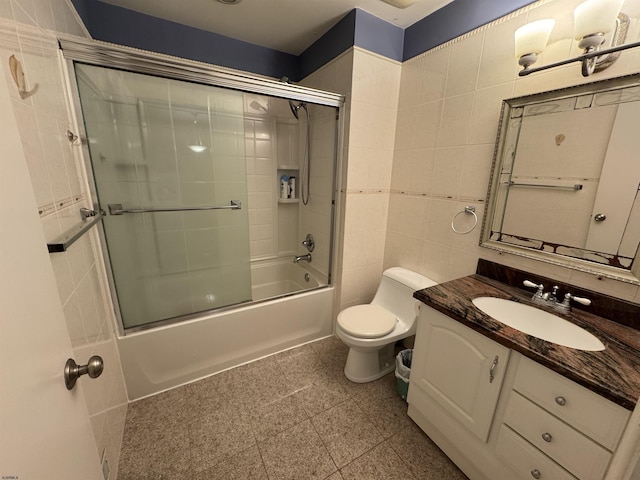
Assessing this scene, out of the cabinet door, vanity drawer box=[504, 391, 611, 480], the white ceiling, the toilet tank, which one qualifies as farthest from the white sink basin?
the white ceiling

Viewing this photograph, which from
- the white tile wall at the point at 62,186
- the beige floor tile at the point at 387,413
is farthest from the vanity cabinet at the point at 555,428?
the white tile wall at the point at 62,186

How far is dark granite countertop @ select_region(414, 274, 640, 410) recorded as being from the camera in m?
0.77

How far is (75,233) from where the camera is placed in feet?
3.16

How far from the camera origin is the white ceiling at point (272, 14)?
1.64m

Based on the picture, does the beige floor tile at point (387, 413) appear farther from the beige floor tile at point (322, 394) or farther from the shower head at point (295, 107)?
the shower head at point (295, 107)

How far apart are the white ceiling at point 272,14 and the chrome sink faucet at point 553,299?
1.67 m

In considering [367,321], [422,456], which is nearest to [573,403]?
[422,456]

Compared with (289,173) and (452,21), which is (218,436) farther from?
(452,21)

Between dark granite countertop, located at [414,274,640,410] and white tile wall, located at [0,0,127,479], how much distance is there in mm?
1455

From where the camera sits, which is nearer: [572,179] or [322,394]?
[572,179]

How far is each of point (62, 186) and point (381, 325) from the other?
1.72 meters

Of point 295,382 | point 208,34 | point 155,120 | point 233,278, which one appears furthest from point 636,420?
point 208,34

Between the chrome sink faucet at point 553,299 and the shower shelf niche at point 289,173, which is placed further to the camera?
the shower shelf niche at point 289,173

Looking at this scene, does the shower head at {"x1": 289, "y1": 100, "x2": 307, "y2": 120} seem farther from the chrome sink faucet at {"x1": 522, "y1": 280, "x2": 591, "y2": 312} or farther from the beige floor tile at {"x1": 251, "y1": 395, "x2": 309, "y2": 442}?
the beige floor tile at {"x1": 251, "y1": 395, "x2": 309, "y2": 442}
